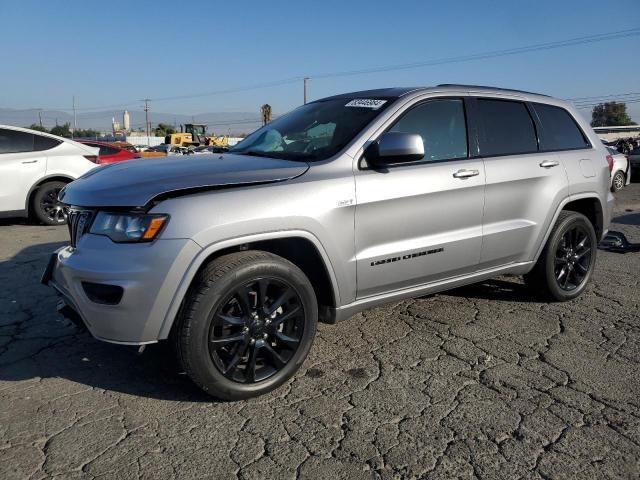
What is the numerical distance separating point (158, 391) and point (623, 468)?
2421mm

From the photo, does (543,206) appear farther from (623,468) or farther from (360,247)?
(623,468)

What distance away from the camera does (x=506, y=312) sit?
449cm

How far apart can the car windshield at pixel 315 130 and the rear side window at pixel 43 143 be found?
557cm

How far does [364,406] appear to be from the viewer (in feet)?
9.68

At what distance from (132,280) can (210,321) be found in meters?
0.45

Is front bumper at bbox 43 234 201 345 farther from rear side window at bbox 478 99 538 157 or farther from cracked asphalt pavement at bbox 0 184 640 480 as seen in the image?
rear side window at bbox 478 99 538 157

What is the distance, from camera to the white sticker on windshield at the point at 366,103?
3650 millimetres

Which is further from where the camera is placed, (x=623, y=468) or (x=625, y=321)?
Answer: (x=625, y=321)

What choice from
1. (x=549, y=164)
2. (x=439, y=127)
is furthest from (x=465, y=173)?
(x=549, y=164)

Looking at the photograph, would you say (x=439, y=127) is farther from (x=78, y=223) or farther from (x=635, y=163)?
(x=635, y=163)

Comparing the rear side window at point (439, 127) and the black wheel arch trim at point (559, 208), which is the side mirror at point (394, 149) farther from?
the black wheel arch trim at point (559, 208)

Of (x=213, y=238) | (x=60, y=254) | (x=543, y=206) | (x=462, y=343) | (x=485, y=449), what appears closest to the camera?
(x=485, y=449)

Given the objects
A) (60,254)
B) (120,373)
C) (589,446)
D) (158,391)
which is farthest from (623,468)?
(60,254)

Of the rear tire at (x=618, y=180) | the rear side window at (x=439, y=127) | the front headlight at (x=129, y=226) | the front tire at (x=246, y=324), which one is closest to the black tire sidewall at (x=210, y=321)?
the front tire at (x=246, y=324)
